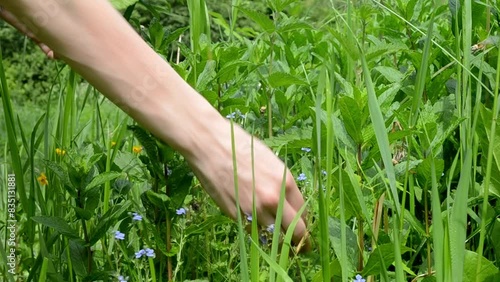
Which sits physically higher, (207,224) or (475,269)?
(207,224)

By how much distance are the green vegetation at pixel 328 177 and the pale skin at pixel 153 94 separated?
0.20 feet

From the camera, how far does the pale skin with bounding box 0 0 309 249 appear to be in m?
1.07

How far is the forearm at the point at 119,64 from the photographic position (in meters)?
1.07

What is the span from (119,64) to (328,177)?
0.30m

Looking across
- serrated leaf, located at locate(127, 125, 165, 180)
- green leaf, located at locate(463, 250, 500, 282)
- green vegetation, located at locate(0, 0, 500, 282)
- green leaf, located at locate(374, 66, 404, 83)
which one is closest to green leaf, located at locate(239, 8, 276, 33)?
green vegetation, located at locate(0, 0, 500, 282)

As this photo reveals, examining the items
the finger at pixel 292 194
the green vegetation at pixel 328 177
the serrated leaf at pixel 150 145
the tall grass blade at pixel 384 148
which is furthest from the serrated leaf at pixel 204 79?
the tall grass blade at pixel 384 148

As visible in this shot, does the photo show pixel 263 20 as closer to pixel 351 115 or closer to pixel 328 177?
pixel 351 115

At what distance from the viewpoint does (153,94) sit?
3.59 ft

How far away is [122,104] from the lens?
3.65ft

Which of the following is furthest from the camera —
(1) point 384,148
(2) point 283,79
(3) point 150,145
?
(2) point 283,79

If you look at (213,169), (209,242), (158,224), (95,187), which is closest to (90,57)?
(213,169)

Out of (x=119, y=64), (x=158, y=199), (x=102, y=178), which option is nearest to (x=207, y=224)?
(x=158, y=199)

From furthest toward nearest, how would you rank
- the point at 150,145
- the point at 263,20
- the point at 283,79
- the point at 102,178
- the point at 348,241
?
the point at 263,20 → the point at 283,79 → the point at 150,145 → the point at 102,178 → the point at 348,241

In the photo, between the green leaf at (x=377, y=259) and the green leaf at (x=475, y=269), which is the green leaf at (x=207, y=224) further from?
the green leaf at (x=475, y=269)
